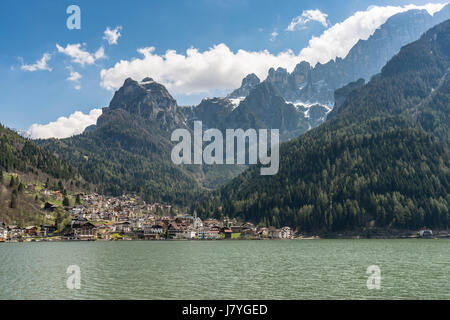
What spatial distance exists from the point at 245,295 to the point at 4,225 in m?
182

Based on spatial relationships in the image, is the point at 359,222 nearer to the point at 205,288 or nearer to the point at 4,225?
the point at 205,288

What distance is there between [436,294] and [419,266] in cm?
2825

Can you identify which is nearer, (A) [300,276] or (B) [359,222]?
(A) [300,276]
